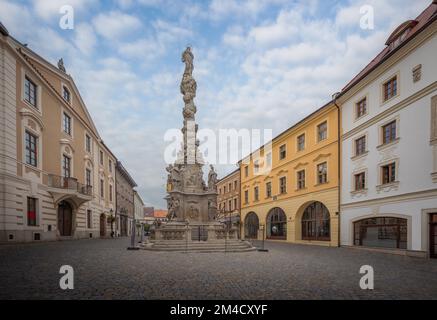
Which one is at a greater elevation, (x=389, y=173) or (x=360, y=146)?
(x=360, y=146)

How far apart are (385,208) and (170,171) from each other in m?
12.9

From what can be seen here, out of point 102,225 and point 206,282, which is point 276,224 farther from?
point 206,282

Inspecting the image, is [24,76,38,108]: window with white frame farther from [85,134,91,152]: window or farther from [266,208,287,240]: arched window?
[266,208,287,240]: arched window

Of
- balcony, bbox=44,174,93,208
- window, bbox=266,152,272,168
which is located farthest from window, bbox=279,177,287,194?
balcony, bbox=44,174,93,208

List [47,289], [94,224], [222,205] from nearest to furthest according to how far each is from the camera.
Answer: [47,289] < [94,224] < [222,205]

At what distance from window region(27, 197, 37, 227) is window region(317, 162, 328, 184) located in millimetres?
20558

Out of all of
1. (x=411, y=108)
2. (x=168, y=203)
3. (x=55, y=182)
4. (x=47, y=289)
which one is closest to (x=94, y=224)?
(x=55, y=182)

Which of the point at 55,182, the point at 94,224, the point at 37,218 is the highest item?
the point at 55,182

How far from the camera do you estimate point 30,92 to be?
19.7m

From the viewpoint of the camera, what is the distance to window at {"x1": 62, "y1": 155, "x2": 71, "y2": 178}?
2422 cm

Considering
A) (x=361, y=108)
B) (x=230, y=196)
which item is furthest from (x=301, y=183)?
(x=230, y=196)

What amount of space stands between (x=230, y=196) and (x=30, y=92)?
1194 inches

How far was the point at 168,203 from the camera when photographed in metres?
19.2
